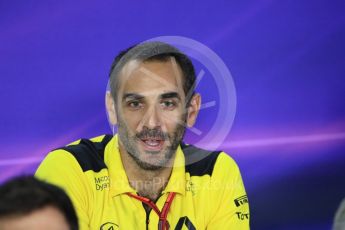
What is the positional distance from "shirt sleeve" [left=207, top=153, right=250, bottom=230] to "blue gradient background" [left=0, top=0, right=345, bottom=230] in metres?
0.52

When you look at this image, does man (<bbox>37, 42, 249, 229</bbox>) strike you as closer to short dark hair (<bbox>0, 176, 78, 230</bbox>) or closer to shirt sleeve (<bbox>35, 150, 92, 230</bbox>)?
shirt sleeve (<bbox>35, 150, 92, 230</bbox>)

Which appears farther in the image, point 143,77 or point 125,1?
point 125,1

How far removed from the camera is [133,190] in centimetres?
194

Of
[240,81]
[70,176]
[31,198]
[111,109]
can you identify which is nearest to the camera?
[31,198]

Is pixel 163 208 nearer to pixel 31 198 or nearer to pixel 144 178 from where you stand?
pixel 144 178

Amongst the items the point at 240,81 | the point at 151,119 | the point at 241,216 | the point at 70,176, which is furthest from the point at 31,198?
the point at 240,81

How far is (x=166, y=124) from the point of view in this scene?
76.7 inches

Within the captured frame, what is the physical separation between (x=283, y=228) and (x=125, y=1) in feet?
3.66

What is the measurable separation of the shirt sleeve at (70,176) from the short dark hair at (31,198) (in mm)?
664

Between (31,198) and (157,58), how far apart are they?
39.1 inches

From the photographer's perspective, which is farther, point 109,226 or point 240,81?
point 240,81

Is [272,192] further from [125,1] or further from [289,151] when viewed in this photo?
[125,1]

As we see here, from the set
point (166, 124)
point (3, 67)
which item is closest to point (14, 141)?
point (3, 67)

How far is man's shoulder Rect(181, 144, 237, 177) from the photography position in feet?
6.62
